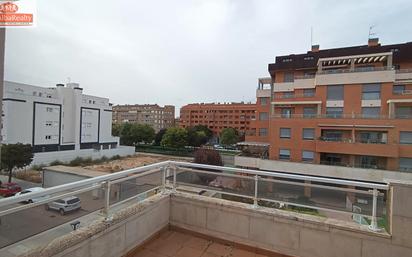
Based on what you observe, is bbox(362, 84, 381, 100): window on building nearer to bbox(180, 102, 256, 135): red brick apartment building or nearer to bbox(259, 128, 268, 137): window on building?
bbox(259, 128, 268, 137): window on building

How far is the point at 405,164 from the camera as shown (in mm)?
17266

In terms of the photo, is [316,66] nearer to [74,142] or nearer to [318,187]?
[318,187]

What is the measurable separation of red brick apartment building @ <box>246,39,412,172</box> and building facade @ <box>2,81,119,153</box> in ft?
99.0

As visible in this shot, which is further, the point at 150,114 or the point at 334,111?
the point at 150,114

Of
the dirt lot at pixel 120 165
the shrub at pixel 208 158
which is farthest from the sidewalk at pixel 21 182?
the shrub at pixel 208 158

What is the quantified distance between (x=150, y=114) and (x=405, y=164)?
8260 centimetres

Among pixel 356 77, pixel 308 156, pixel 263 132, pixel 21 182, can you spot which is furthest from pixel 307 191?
pixel 21 182

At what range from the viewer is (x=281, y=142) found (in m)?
21.2

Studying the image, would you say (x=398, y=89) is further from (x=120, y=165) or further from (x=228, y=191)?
(x=120, y=165)

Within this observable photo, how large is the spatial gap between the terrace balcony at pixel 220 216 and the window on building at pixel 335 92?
68.0 feet

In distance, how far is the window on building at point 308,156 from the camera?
19984 millimetres

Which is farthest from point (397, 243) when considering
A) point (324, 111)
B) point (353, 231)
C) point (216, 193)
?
point (324, 111)

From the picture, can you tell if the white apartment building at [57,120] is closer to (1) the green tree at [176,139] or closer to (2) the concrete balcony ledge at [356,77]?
(1) the green tree at [176,139]

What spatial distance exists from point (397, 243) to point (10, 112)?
36.5m
